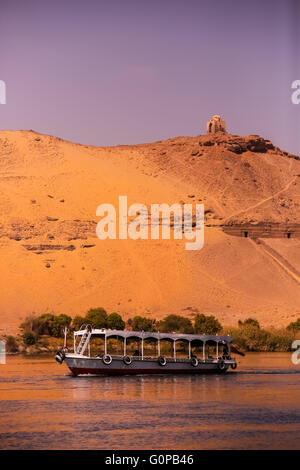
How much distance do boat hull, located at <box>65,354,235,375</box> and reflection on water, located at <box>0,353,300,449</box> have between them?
0.63m

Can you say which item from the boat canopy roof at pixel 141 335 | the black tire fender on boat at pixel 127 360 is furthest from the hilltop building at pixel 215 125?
the black tire fender on boat at pixel 127 360

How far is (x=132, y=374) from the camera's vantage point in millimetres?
35594

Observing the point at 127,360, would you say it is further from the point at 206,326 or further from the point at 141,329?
the point at 206,326

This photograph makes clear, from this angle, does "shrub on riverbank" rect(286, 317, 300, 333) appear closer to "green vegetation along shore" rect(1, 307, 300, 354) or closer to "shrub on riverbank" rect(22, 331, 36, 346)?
"green vegetation along shore" rect(1, 307, 300, 354)

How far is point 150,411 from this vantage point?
23.3 metres

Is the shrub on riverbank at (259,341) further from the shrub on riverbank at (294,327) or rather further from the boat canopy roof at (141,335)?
the boat canopy roof at (141,335)

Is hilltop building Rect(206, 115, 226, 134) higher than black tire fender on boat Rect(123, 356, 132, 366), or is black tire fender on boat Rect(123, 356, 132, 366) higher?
hilltop building Rect(206, 115, 226, 134)

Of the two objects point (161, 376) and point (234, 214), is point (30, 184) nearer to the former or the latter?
point (234, 214)

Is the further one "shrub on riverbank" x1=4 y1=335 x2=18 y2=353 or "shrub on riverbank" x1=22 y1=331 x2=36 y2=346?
"shrub on riverbank" x1=22 y1=331 x2=36 y2=346

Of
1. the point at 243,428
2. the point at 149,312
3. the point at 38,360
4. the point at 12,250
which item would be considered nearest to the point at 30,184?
the point at 12,250

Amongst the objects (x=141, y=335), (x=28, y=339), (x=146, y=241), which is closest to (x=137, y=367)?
(x=141, y=335)

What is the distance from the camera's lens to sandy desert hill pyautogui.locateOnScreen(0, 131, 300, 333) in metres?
67.1

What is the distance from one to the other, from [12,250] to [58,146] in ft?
105

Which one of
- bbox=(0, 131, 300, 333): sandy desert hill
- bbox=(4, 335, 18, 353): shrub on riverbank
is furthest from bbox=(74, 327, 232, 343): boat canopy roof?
bbox=(0, 131, 300, 333): sandy desert hill
